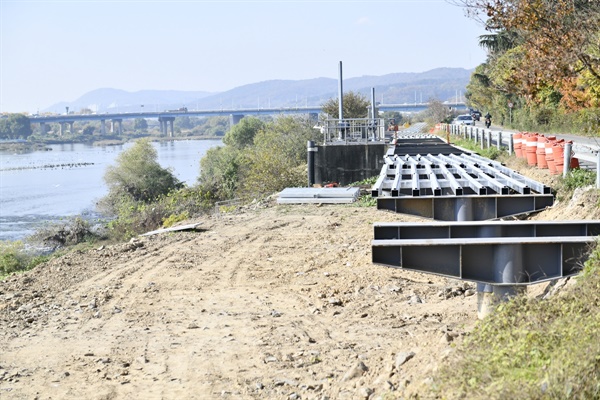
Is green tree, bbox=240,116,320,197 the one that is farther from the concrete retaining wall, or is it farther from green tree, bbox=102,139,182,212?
green tree, bbox=102,139,182,212

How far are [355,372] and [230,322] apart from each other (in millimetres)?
3882

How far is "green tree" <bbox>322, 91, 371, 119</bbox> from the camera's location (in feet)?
255

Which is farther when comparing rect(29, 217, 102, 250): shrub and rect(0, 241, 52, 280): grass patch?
rect(29, 217, 102, 250): shrub

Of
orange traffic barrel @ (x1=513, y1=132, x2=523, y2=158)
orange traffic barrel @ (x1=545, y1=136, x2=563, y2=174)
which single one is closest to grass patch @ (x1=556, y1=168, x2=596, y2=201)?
orange traffic barrel @ (x1=545, y1=136, x2=563, y2=174)

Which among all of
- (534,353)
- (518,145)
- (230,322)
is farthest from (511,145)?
(534,353)

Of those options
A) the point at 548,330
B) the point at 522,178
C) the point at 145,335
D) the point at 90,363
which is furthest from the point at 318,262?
the point at 548,330

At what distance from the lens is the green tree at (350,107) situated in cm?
7775

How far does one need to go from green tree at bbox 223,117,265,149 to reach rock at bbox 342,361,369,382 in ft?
319

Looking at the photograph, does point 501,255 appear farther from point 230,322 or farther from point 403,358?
point 230,322

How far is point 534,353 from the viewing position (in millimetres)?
6914

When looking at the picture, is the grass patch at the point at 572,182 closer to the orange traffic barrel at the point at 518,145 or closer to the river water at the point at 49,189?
the orange traffic barrel at the point at 518,145

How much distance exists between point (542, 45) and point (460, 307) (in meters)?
7.05

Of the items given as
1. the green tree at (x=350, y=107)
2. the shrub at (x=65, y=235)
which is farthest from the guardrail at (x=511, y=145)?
the shrub at (x=65, y=235)

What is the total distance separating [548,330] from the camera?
7.43 meters
